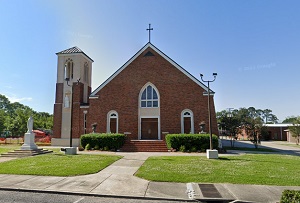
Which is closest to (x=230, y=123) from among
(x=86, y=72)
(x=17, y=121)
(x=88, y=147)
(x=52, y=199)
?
(x=88, y=147)

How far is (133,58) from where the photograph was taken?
2592 centimetres

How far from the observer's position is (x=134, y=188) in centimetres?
771

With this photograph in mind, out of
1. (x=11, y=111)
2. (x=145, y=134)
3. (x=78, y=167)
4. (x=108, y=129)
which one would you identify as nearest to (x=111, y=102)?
(x=108, y=129)

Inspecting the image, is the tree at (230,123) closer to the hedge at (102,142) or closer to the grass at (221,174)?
the hedge at (102,142)

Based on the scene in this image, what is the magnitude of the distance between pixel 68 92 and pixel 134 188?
23397 millimetres

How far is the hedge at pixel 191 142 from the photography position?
19.6 metres

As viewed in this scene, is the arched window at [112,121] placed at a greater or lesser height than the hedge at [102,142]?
greater

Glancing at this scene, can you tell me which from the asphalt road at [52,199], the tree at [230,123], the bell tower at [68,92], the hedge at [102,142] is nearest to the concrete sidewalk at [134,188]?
the asphalt road at [52,199]

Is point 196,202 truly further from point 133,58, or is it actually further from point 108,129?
point 133,58

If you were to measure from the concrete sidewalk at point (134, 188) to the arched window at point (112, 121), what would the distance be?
15699mm

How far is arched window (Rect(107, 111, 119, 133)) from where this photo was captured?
25172mm

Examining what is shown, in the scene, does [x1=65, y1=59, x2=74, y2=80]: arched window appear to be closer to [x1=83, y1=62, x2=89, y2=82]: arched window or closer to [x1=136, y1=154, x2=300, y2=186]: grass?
[x1=83, y1=62, x2=89, y2=82]: arched window

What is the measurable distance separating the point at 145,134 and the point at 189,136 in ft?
20.8

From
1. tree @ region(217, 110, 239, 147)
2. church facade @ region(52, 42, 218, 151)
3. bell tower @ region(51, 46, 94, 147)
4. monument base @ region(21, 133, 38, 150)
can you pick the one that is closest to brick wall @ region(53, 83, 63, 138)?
bell tower @ region(51, 46, 94, 147)
